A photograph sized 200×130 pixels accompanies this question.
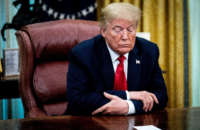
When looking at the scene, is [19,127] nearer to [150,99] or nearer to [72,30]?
[150,99]

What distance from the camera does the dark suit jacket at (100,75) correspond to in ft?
3.94

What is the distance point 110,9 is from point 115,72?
327mm

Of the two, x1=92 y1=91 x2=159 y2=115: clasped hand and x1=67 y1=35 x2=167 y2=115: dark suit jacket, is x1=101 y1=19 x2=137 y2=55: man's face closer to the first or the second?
x1=67 y1=35 x2=167 y2=115: dark suit jacket

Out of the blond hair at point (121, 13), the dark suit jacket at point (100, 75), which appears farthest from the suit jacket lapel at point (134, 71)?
the blond hair at point (121, 13)

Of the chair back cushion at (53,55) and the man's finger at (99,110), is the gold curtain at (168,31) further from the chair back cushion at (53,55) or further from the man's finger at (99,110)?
the man's finger at (99,110)

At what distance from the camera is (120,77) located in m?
1.30

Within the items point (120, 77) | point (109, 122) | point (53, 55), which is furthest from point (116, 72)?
point (53, 55)

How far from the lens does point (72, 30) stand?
1.66m

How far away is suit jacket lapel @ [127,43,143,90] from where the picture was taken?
4.34 feet

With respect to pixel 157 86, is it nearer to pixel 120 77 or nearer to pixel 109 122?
pixel 120 77

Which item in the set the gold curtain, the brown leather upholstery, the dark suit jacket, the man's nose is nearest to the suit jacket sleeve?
the dark suit jacket

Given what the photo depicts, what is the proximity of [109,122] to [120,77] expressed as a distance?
0.40 metres

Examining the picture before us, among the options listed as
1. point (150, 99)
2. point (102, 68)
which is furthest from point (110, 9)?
point (150, 99)

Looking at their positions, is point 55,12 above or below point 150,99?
above
